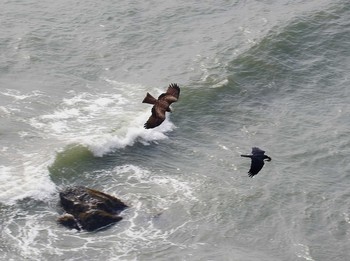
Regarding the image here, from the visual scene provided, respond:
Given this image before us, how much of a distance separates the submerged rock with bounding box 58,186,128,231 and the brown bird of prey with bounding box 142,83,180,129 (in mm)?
10547

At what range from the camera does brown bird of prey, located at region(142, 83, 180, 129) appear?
2098 cm

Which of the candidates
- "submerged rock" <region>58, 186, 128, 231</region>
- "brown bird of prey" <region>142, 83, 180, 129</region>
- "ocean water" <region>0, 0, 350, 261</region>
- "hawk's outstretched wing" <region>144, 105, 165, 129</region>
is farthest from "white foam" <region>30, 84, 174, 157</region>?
"hawk's outstretched wing" <region>144, 105, 165, 129</region>

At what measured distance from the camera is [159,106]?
857 inches

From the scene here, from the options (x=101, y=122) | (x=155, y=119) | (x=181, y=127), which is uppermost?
(x=155, y=119)

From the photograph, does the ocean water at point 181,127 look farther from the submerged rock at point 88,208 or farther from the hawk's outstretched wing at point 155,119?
the hawk's outstretched wing at point 155,119

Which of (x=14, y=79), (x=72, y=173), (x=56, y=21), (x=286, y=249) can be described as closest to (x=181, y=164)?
(x=72, y=173)

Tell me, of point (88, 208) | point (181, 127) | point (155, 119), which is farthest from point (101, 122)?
point (155, 119)

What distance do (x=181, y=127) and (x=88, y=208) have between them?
33.5 ft

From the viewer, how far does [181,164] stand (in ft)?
123

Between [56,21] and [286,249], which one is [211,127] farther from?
[56,21]

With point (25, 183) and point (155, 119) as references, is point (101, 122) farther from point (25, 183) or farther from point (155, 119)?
point (155, 119)

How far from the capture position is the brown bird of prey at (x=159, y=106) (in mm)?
20984

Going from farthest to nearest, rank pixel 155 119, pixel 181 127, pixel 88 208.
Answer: pixel 181 127, pixel 88 208, pixel 155 119

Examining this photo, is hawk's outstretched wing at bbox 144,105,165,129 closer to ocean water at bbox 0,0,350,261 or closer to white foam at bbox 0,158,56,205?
ocean water at bbox 0,0,350,261
